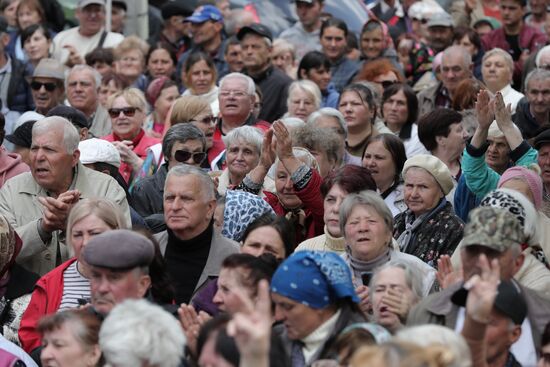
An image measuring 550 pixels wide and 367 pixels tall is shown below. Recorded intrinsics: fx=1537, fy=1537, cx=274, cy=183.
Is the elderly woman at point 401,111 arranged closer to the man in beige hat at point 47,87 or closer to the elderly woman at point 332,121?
the elderly woman at point 332,121

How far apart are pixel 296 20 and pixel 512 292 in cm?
1189

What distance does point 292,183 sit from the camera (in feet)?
32.8

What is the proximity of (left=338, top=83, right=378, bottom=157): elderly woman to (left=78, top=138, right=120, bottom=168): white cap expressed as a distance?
2272 mm

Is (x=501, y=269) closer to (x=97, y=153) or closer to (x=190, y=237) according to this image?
(x=190, y=237)

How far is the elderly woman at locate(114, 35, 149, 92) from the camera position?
16.2 m

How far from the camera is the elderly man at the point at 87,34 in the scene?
1684cm

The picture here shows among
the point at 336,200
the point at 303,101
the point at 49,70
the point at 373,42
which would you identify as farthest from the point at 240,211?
the point at 373,42

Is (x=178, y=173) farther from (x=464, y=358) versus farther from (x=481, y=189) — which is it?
(x=464, y=358)

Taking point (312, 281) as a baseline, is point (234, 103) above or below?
below

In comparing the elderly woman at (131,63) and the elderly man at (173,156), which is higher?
the elderly man at (173,156)

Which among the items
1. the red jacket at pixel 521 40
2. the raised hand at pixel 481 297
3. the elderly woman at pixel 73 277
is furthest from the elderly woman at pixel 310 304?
the red jacket at pixel 521 40

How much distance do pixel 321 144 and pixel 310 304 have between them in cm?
414

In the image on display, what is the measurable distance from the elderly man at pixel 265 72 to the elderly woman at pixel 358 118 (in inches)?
76.6

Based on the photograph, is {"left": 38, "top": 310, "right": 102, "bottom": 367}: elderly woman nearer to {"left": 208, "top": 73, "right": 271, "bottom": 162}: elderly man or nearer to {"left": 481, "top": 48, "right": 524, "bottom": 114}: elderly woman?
{"left": 208, "top": 73, "right": 271, "bottom": 162}: elderly man
